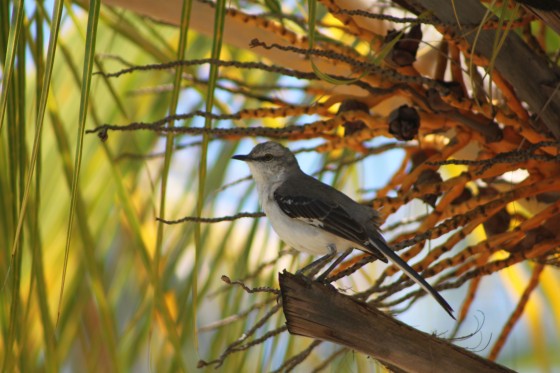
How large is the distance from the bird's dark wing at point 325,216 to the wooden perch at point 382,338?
1.55 feet

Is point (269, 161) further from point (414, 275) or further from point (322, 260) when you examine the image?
point (414, 275)

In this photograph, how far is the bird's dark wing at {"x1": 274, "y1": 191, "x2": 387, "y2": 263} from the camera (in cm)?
185

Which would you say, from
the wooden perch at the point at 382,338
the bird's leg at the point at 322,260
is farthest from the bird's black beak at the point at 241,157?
the wooden perch at the point at 382,338

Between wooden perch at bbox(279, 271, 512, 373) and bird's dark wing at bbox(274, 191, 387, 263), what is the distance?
1.55 ft

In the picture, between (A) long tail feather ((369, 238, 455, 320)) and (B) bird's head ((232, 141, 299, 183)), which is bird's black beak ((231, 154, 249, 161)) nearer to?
Answer: (B) bird's head ((232, 141, 299, 183))

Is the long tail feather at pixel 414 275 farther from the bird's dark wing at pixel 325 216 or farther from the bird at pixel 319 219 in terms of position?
the bird's dark wing at pixel 325 216

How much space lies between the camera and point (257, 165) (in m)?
2.34

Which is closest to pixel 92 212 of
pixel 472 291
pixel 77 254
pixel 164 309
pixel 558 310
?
pixel 77 254

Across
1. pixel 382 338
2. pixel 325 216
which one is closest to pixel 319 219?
pixel 325 216

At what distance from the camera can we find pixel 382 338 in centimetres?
131

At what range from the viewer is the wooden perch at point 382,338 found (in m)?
1.30

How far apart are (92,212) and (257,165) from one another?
1.73ft

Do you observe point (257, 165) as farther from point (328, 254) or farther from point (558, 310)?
point (558, 310)

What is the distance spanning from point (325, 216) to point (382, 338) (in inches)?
27.1
